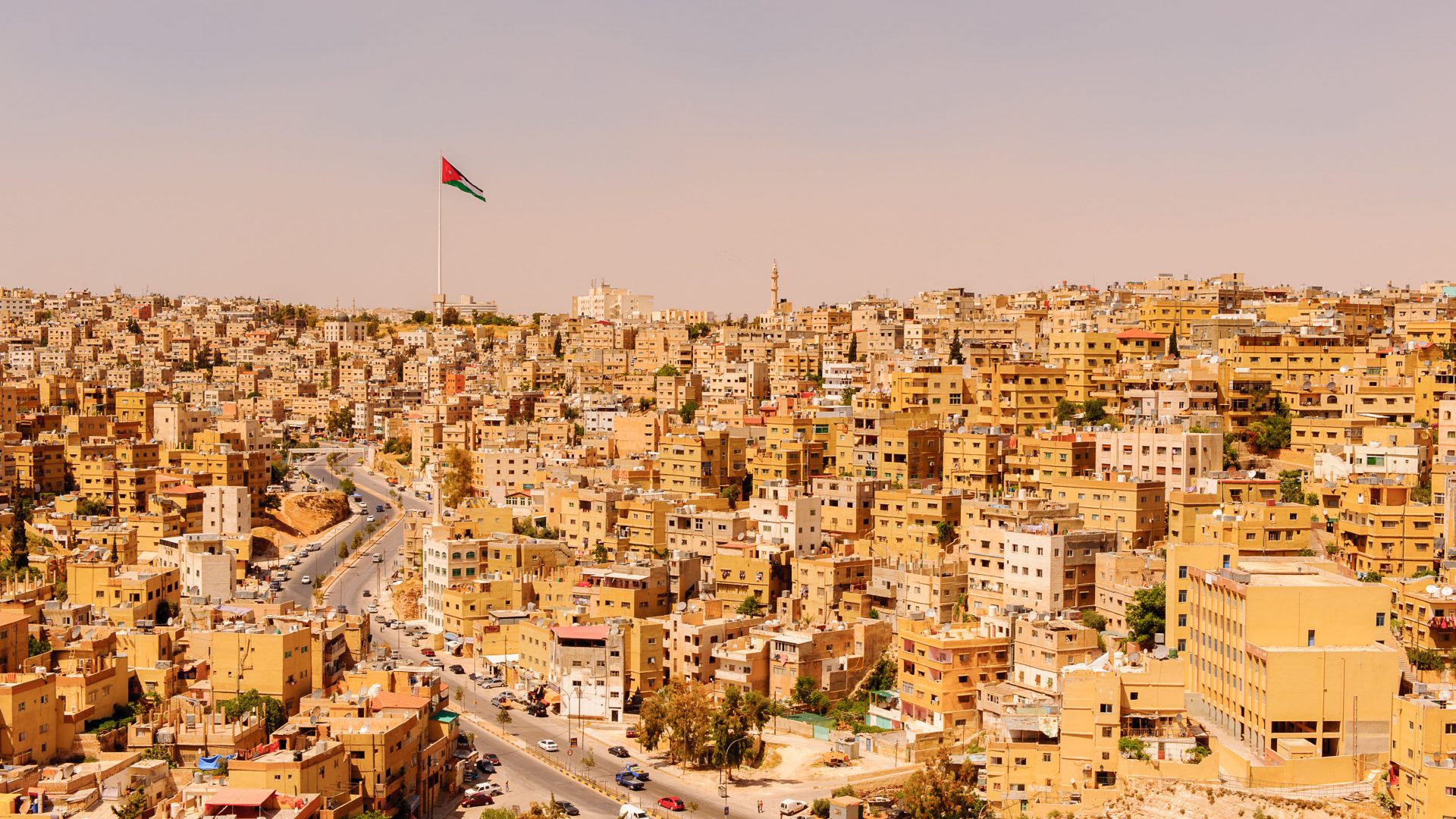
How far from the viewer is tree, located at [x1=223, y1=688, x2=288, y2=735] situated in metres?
29.4

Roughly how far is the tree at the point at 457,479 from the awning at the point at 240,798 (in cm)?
2852

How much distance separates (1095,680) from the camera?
23.7 m

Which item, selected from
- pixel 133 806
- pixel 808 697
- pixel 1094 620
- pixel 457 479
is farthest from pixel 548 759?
pixel 457 479

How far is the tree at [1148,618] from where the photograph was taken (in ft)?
92.6

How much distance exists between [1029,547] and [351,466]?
45818 millimetres

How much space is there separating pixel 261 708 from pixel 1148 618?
49.8 feet

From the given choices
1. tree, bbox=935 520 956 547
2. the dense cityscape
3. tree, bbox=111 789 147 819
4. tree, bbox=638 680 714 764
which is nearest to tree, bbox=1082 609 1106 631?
the dense cityscape

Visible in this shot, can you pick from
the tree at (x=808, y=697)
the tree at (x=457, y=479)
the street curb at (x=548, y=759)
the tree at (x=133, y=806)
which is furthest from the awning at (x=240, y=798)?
the tree at (x=457, y=479)

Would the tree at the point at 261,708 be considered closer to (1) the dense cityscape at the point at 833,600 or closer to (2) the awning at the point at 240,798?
(1) the dense cityscape at the point at 833,600

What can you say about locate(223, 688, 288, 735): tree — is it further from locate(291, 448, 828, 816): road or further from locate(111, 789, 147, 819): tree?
locate(111, 789, 147, 819): tree

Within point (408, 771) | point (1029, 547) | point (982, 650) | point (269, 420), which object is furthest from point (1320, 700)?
point (269, 420)

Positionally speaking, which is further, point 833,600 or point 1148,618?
point 833,600

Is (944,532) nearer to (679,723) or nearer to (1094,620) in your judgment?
(1094,620)

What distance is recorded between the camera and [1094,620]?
29.9 meters
